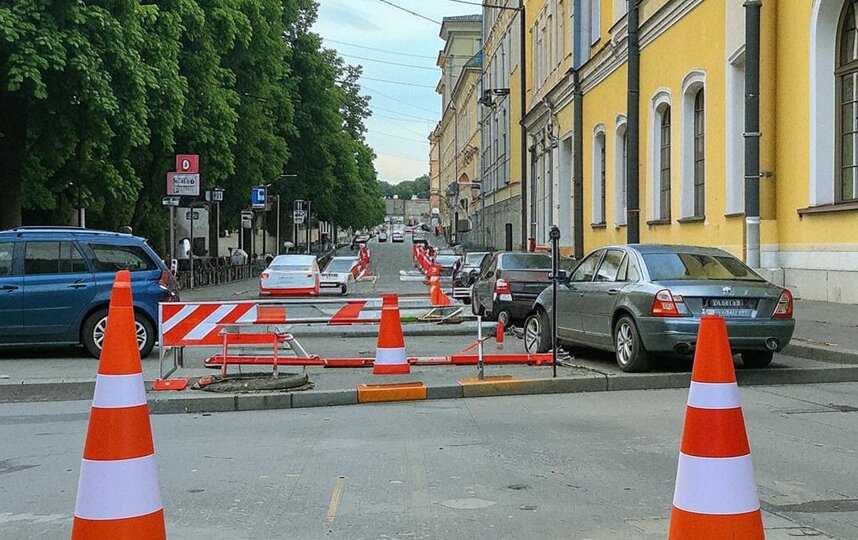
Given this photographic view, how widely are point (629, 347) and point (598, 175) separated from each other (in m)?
21.6

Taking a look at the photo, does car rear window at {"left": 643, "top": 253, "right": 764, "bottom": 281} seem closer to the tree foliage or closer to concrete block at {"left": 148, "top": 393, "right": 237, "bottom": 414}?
concrete block at {"left": 148, "top": 393, "right": 237, "bottom": 414}

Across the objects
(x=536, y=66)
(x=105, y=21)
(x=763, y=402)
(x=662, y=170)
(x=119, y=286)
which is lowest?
(x=763, y=402)

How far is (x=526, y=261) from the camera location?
1806cm

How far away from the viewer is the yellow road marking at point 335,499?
5387 millimetres

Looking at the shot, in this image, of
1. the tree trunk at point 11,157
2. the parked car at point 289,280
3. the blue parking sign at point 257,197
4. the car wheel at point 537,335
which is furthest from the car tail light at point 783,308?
the blue parking sign at point 257,197

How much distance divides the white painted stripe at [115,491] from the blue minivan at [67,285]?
9.82m

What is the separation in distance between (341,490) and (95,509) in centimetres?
→ 239

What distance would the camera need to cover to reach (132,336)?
4.22 m

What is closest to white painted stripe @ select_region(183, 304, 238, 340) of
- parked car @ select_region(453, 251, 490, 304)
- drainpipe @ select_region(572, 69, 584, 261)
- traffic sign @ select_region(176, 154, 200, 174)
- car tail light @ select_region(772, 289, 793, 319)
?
car tail light @ select_region(772, 289, 793, 319)

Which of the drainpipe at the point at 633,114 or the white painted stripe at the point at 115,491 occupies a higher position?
the drainpipe at the point at 633,114

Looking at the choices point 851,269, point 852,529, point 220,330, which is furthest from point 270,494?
point 851,269

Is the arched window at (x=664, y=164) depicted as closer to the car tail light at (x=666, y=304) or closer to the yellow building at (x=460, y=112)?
the car tail light at (x=666, y=304)

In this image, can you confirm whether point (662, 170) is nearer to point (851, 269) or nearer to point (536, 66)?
point (851, 269)

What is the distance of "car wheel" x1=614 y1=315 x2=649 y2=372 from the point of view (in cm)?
1058
